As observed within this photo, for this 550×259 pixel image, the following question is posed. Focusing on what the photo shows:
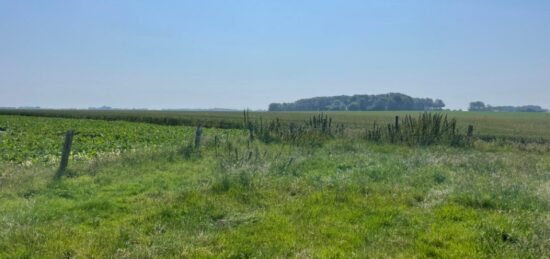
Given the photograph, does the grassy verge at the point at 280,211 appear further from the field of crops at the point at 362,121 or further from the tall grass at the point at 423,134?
the field of crops at the point at 362,121

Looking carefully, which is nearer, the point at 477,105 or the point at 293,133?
the point at 293,133

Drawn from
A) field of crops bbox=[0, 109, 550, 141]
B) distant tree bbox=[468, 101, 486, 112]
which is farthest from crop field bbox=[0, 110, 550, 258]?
distant tree bbox=[468, 101, 486, 112]

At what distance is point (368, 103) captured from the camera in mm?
171375

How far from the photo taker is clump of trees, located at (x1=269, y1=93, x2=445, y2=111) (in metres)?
167

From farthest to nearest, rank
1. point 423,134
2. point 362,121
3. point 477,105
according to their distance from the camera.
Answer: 1. point 477,105
2. point 362,121
3. point 423,134

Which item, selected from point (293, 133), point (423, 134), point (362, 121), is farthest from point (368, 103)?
point (293, 133)

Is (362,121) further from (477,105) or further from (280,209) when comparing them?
(477,105)

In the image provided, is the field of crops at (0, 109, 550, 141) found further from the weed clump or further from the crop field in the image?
the crop field

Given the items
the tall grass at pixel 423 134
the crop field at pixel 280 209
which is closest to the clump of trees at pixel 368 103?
the tall grass at pixel 423 134

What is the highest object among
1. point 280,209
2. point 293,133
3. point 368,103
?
point 368,103

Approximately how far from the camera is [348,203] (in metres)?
6.83

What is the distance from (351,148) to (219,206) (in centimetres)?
951

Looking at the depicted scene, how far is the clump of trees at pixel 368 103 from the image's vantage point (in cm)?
16706

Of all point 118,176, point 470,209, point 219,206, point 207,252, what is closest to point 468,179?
point 470,209
